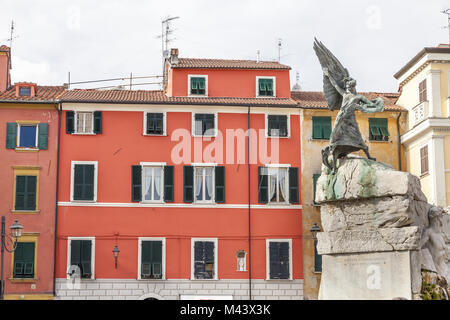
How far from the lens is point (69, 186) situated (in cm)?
3781

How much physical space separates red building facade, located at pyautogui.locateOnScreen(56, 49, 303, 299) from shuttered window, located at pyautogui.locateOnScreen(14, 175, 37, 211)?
1254mm

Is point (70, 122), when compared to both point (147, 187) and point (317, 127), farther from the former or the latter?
point (317, 127)

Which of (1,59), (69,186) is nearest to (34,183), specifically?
(69,186)

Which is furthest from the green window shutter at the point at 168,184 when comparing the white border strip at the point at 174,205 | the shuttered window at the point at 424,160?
the shuttered window at the point at 424,160

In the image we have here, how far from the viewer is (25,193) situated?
3766 centimetres

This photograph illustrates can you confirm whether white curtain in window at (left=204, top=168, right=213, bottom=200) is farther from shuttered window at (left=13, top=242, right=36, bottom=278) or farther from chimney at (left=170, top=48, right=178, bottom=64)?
shuttered window at (left=13, top=242, right=36, bottom=278)

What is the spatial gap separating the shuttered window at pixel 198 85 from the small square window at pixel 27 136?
7.77 metres

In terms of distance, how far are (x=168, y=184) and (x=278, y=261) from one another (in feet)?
20.0

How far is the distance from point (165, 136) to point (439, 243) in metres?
21.3

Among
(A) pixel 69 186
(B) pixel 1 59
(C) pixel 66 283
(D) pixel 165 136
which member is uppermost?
(B) pixel 1 59

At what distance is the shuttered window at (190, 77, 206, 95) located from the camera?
4056 centimetres

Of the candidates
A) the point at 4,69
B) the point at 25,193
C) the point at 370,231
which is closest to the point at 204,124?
the point at 25,193

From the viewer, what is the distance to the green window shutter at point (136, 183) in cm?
3791

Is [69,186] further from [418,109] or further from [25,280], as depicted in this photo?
[418,109]
